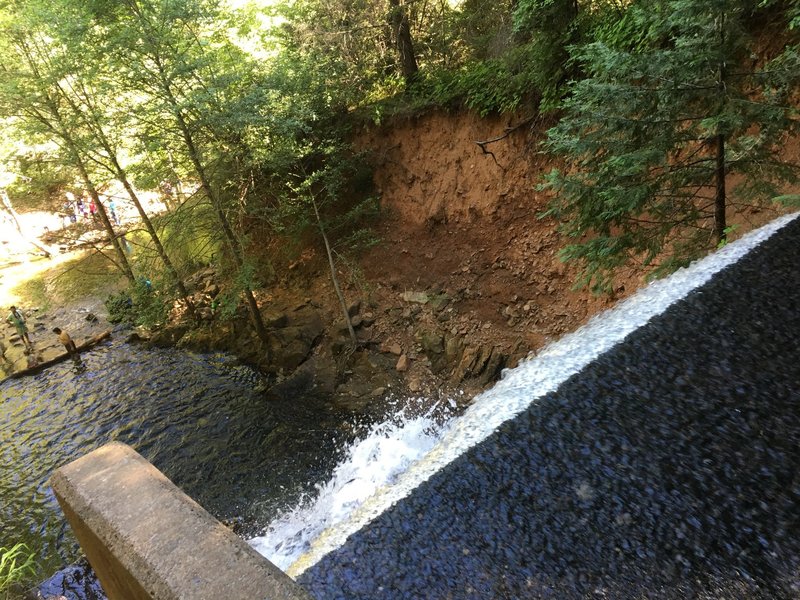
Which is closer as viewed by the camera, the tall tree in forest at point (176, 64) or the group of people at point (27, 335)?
the tall tree in forest at point (176, 64)

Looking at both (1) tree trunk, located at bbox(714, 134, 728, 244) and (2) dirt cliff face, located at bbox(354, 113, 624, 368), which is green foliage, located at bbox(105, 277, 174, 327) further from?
(1) tree trunk, located at bbox(714, 134, 728, 244)

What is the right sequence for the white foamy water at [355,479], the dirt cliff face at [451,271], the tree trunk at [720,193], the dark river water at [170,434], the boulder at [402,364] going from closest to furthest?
the tree trunk at [720,193] → the white foamy water at [355,479] → the dark river water at [170,434] → the dirt cliff face at [451,271] → the boulder at [402,364]

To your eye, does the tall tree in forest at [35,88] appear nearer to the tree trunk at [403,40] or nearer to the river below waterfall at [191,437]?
the river below waterfall at [191,437]

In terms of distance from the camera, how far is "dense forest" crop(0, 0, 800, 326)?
4.48m

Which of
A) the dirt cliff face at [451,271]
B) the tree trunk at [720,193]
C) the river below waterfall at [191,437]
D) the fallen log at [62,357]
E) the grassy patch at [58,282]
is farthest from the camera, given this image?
the grassy patch at [58,282]

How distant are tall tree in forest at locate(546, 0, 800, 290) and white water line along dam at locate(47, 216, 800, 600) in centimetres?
221

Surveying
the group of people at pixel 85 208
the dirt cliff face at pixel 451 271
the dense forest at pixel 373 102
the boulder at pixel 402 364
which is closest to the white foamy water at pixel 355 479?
the dirt cliff face at pixel 451 271

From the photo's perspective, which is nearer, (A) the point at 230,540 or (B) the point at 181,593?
(B) the point at 181,593

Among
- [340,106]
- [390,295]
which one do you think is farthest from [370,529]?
[340,106]

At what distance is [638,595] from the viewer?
1.60 metres

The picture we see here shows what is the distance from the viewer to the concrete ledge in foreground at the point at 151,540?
4.75 ft

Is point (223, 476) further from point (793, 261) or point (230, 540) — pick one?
point (793, 261)

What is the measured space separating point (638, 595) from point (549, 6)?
25.8 feet

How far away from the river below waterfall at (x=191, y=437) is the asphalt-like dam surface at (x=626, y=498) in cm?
472
